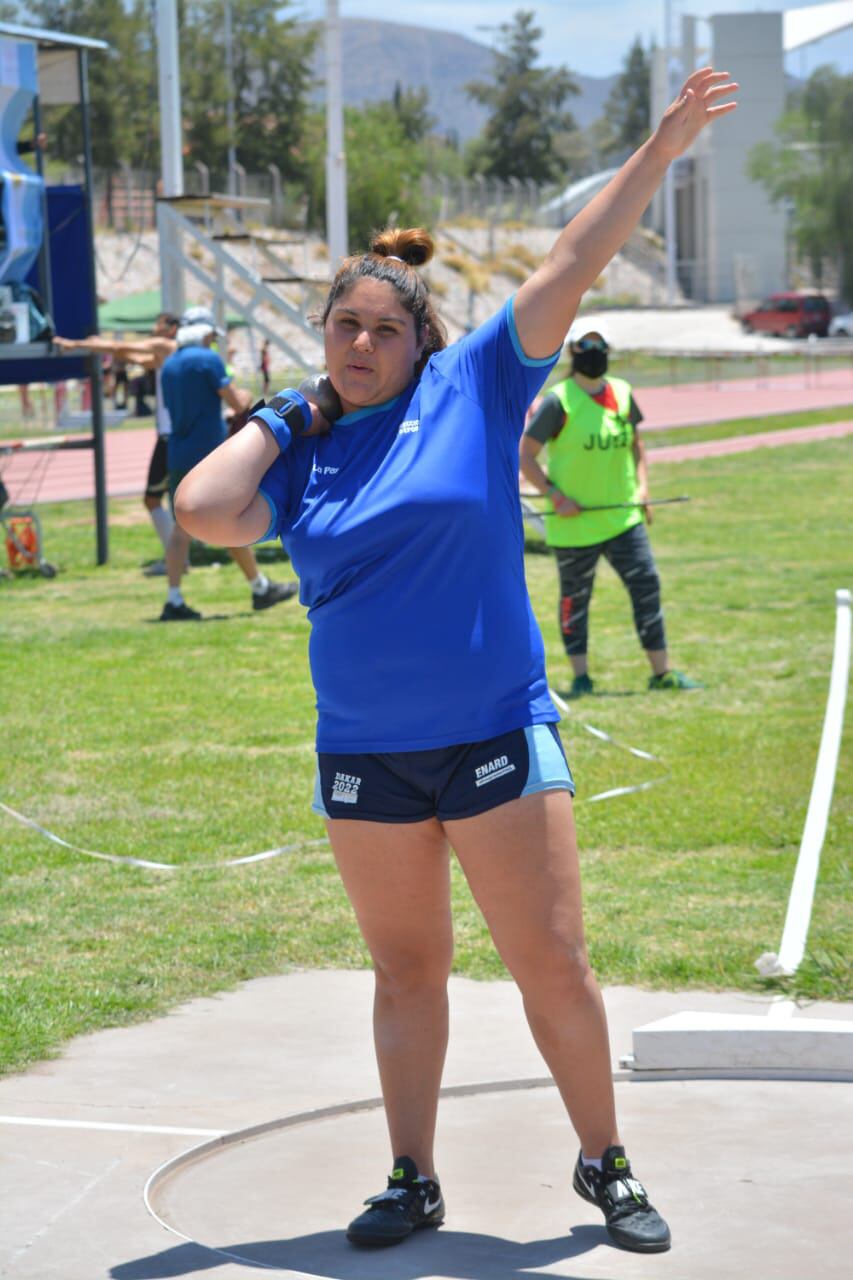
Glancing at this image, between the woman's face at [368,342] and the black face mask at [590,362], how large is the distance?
598 cm

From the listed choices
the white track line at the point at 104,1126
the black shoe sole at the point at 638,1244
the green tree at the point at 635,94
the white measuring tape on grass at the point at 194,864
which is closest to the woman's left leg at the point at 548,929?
the black shoe sole at the point at 638,1244

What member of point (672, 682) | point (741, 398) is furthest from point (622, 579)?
point (741, 398)

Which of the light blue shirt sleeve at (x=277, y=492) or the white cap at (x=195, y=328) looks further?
the white cap at (x=195, y=328)

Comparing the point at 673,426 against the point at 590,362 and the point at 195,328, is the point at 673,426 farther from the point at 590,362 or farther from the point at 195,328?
the point at 590,362

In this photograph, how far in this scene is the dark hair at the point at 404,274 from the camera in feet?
11.5

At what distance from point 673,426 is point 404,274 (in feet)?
98.6

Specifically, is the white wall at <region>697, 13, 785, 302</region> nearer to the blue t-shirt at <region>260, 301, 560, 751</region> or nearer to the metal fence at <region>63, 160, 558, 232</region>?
the metal fence at <region>63, 160, 558, 232</region>

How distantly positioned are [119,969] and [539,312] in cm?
292

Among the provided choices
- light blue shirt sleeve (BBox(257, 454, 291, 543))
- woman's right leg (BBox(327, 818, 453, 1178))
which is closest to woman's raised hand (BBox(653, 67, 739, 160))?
light blue shirt sleeve (BBox(257, 454, 291, 543))

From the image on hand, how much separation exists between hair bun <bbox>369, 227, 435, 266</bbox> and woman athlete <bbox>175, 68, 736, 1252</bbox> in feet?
0.10

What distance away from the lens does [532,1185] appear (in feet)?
12.6

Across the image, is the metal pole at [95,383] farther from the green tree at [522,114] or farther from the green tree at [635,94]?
the green tree at [635,94]

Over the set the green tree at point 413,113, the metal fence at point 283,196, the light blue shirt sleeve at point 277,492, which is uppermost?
the green tree at point 413,113

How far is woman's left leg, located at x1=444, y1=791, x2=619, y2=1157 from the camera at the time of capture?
3416 mm
